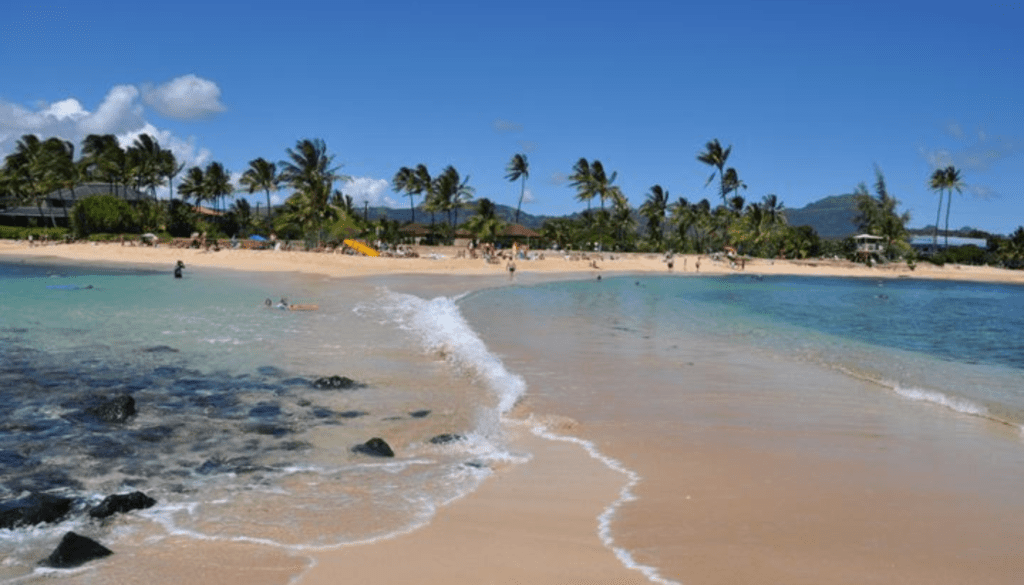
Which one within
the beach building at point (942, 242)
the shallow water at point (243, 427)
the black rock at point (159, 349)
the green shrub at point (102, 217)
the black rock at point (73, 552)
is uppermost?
the beach building at point (942, 242)

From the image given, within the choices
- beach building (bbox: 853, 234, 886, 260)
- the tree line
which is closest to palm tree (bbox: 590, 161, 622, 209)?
the tree line

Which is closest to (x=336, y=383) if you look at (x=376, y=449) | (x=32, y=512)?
(x=376, y=449)

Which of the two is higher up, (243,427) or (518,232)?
(518,232)

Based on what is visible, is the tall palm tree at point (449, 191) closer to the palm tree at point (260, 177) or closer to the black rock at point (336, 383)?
the palm tree at point (260, 177)

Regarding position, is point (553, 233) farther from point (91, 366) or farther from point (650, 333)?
point (91, 366)

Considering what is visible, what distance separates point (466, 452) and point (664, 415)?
2.83 meters

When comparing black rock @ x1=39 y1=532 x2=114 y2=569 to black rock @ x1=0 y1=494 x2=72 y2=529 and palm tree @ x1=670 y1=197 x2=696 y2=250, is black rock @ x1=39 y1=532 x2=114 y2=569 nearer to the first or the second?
black rock @ x1=0 y1=494 x2=72 y2=529

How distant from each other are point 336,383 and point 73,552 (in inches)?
229

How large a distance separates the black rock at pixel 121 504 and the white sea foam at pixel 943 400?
9651 millimetres

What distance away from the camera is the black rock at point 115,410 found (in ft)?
26.4

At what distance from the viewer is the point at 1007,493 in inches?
241

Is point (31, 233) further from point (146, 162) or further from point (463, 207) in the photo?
point (463, 207)

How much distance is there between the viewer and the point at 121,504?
210 inches

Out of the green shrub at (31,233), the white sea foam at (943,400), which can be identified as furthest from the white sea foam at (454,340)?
the green shrub at (31,233)
